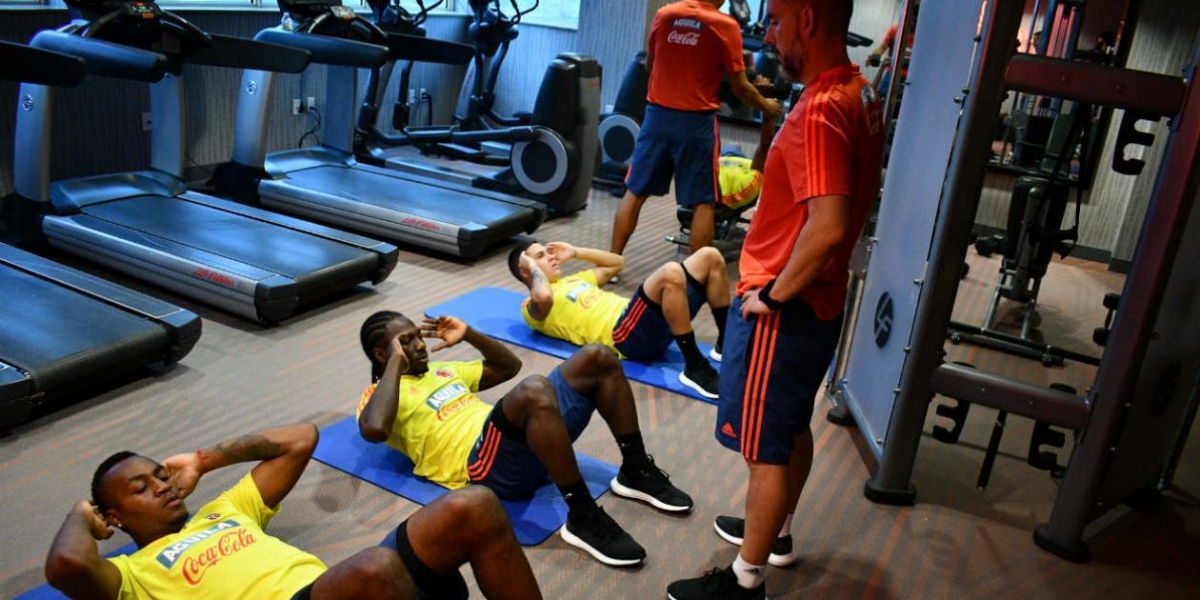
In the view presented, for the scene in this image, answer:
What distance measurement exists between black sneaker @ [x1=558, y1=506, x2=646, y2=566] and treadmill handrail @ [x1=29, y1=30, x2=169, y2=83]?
2722 millimetres

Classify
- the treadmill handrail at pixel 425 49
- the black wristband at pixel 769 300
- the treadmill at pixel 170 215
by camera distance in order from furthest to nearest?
the treadmill handrail at pixel 425 49 < the treadmill at pixel 170 215 < the black wristband at pixel 769 300

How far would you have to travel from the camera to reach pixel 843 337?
379cm

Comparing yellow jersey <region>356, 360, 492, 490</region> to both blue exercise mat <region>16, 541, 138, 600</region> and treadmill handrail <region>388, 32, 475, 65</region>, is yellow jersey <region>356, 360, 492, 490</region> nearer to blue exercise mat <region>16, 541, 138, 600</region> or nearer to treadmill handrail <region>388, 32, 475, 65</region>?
blue exercise mat <region>16, 541, 138, 600</region>

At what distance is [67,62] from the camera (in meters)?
3.31

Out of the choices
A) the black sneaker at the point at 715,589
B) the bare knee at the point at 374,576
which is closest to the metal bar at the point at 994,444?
the black sneaker at the point at 715,589

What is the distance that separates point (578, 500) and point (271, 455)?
2.74 feet

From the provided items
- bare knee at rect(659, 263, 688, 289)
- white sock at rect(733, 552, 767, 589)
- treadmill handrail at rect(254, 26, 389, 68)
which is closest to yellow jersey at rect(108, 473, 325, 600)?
white sock at rect(733, 552, 767, 589)

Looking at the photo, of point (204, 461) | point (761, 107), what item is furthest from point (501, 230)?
point (204, 461)

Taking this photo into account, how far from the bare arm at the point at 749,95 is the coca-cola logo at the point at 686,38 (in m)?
Result: 0.29

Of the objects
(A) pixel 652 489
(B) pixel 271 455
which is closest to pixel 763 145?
(A) pixel 652 489

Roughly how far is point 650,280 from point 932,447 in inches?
51.6

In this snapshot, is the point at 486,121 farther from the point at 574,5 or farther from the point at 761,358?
the point at 761,358

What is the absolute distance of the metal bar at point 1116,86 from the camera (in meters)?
2.50

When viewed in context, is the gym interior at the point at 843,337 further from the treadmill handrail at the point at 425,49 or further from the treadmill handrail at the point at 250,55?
the treadmill handrail at the point at 425,49
